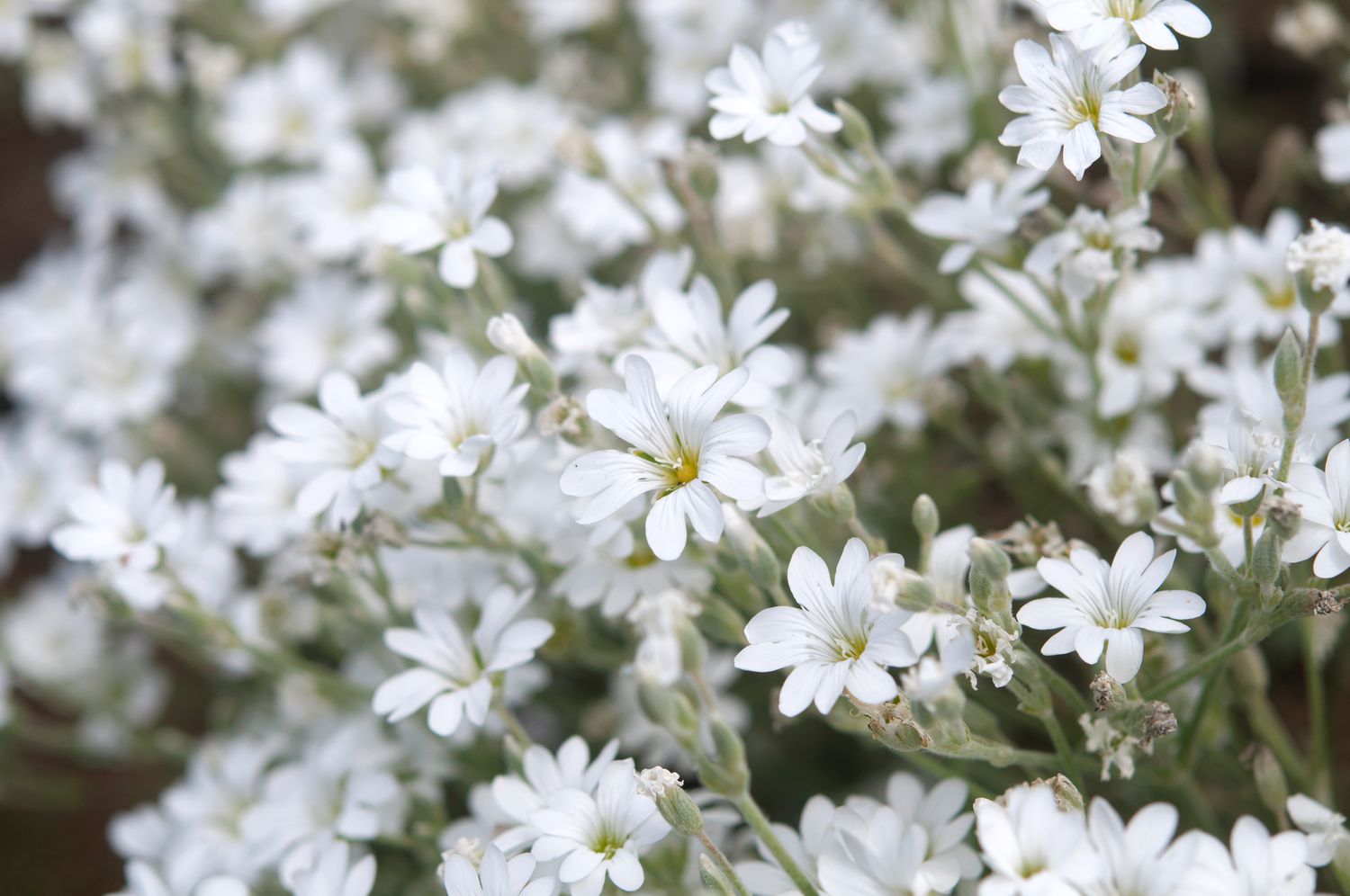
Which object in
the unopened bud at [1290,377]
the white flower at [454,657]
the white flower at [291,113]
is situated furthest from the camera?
the white flower at [291,113]

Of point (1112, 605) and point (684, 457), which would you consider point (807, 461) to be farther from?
point (1112, 605)

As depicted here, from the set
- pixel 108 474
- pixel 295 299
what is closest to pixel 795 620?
pixel 108 474

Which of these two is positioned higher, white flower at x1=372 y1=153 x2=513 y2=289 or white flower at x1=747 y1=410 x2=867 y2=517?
white flower at x1=372 y1=153 x2=513 y2=289

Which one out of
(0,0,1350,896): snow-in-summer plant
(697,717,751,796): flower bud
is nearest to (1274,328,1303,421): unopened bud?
(0,0,1350,896): snow-in-summer plant

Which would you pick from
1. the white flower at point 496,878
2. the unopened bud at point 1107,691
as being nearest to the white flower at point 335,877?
the white flower at point 496,878

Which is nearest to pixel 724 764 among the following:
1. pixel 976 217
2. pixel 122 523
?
pixel 976 217

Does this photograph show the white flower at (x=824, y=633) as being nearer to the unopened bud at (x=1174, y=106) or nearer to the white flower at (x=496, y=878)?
the white flower at (x=496, y=878)

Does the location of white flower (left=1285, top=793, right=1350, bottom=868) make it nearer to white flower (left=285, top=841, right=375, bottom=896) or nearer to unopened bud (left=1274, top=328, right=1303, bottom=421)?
unopened bud (left=1274, top=328, right=1303, bottom=421)
